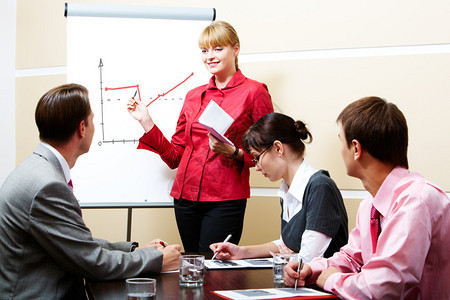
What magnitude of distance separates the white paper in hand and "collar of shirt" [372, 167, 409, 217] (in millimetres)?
981

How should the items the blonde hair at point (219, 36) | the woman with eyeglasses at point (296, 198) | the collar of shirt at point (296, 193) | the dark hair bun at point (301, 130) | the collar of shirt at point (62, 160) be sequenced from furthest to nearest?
the blonde hair at point (219, 36) → the dark hair bun at point (301, 130) → the collar of shirt at point (296, 193) → the woman with eyeglasses at point (296, 198) → the collar of shirt at point (62, 160)

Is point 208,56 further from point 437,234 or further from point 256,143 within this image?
point 437,234

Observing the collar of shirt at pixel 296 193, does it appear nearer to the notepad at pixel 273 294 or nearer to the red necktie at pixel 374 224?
the red necktie at pixel 374 224

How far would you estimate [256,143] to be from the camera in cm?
199

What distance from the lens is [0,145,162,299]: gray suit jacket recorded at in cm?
133

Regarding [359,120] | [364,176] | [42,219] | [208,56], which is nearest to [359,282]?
[364,176]

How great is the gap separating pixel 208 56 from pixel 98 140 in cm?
82

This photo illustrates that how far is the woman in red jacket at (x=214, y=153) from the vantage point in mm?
2354

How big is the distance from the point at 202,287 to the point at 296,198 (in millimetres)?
682

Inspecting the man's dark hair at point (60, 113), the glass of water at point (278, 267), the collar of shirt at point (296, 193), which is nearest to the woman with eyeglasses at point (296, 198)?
the collar of shirt at point (296, 193)

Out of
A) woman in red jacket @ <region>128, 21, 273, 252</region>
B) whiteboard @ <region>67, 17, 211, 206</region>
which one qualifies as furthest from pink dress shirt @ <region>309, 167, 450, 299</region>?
whiteboard @ <region>67, 17, 211, 206</region>

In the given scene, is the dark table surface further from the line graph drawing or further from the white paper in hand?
the line graph drawing

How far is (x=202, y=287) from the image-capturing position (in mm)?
1259

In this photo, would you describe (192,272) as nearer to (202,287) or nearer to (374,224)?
(202,287)
